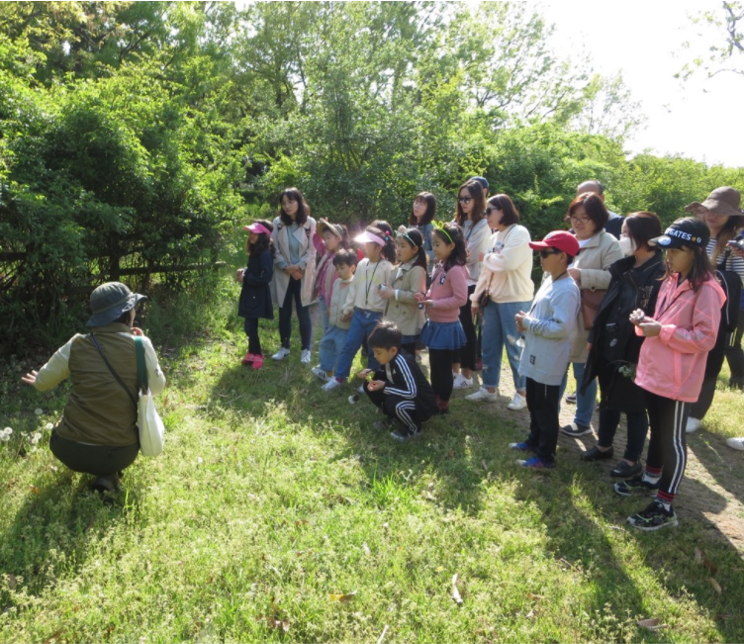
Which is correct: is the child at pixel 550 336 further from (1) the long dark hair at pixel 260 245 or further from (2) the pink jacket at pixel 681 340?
(1) the long dark hair at pixel 260 245

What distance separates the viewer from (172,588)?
2.95m

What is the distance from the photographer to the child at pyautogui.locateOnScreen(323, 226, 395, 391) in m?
5.62

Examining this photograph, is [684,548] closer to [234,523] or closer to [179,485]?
[234,523]

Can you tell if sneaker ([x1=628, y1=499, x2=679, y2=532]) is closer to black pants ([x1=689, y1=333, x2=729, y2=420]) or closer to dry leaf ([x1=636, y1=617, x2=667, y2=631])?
dry leaf ([x1=636, y1=617, x2=667, y2=631])

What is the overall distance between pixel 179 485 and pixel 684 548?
11.1 feet

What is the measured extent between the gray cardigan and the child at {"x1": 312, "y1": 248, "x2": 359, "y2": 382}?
2.18m

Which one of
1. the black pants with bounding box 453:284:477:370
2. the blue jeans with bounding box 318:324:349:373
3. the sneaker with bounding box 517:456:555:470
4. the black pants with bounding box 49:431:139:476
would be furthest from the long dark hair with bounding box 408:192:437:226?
the black pants with bounding box 49:431:139:476

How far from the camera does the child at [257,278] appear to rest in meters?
6.28

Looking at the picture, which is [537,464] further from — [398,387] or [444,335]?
[444,335]

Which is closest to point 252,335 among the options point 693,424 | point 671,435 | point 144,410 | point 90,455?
point 144,410

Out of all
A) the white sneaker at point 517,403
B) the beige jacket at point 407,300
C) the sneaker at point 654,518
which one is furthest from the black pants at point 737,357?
Result: the beige jacket at point 407,300

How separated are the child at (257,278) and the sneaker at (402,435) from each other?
7.39ft

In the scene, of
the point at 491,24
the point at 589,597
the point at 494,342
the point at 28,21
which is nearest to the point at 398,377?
the point at 494,342

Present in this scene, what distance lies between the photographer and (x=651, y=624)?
9.22 feet
